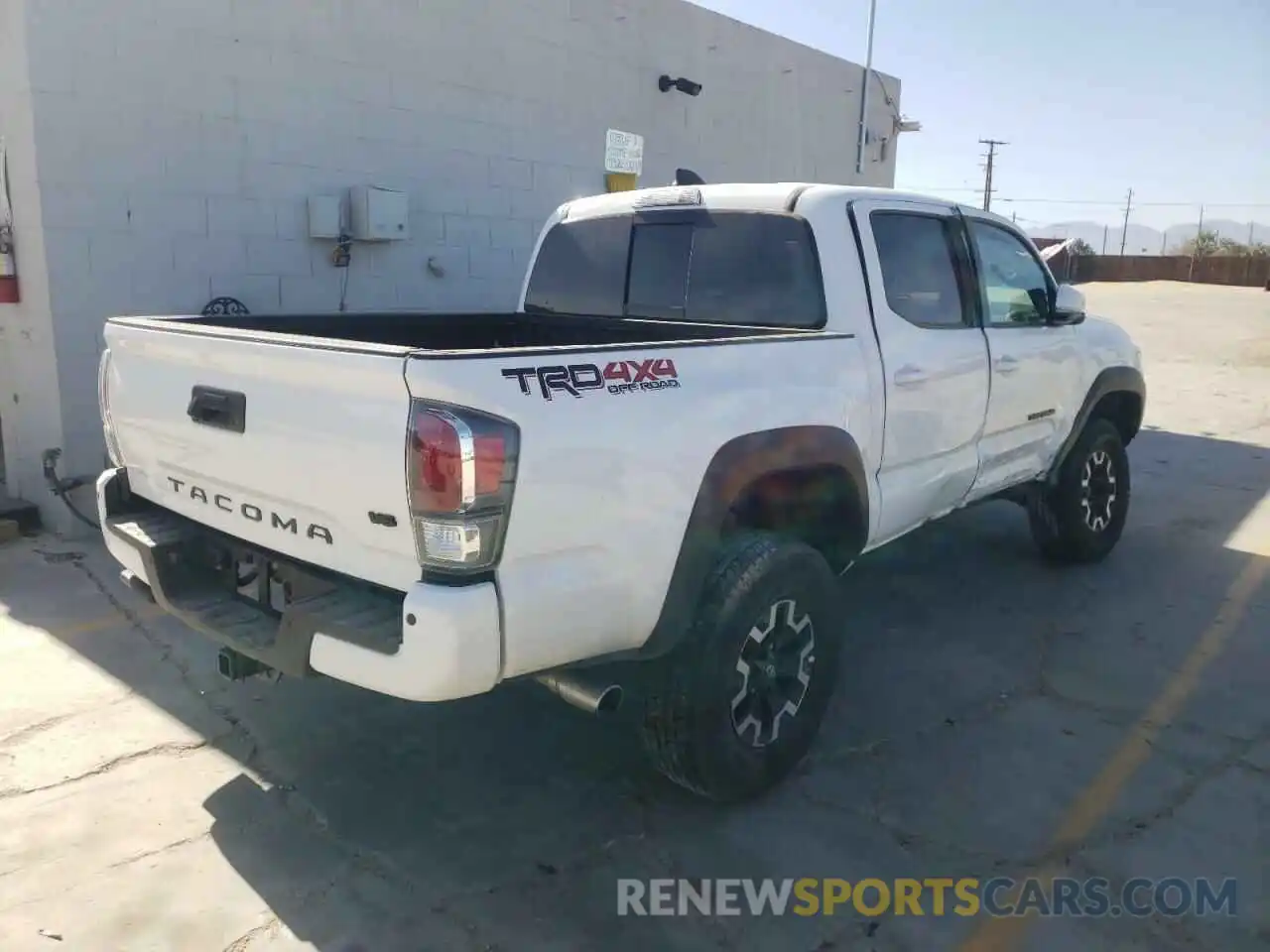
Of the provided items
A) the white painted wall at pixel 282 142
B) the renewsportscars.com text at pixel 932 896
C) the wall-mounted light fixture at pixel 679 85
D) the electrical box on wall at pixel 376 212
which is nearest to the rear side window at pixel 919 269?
the renewsportscars.com text at pixel 932 896

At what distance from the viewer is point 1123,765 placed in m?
3.66

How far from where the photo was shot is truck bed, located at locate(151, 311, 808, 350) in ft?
12.8

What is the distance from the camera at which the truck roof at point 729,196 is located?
12.7 feet

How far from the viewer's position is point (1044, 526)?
580cm

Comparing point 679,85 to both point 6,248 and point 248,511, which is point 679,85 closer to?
point 6,248

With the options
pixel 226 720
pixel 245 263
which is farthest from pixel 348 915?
pixel 245 263

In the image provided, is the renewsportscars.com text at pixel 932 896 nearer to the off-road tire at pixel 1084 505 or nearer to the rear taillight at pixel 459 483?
the rear taillight at pixel 459 483

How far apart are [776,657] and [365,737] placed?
5.29ft

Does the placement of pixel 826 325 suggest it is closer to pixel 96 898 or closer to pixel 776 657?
pixel 776 657

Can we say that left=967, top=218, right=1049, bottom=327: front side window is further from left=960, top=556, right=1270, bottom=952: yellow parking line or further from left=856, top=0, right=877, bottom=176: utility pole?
left=856, top=0, right=877, bottom=176: utility pole

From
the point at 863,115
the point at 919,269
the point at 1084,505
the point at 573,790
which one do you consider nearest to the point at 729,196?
the point at 919,269

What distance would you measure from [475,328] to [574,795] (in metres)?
2.22

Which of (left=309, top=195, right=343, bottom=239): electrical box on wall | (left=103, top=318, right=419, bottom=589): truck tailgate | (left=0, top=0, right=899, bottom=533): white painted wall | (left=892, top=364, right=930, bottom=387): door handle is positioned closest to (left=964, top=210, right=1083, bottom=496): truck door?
(left=892, top=364, right=930, bottom=387): door handle

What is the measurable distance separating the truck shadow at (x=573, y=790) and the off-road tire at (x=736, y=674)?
19 centimetres
